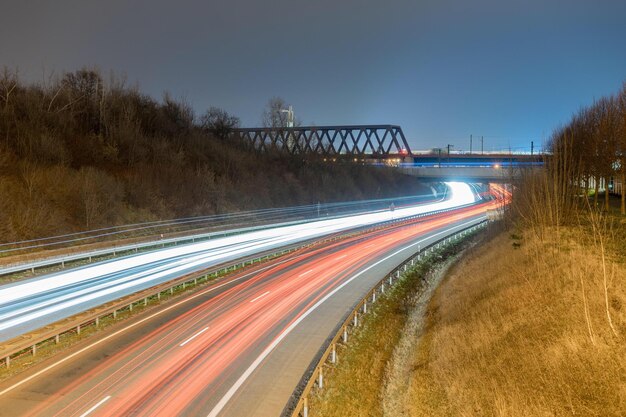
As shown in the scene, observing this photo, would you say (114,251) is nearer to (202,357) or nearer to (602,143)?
(202,357)

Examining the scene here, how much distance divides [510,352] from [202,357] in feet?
31.9

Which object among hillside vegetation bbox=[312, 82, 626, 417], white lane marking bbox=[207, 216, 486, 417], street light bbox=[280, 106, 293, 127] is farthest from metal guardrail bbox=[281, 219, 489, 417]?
street light bbox=[280, 106, 293, 127]

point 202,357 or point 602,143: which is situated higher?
point 602,143

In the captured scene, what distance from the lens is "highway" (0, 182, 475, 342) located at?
18.7 m

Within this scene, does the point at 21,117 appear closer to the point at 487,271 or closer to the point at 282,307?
the point at 282,307

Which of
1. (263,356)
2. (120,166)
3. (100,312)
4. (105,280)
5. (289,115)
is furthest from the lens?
(289,115)

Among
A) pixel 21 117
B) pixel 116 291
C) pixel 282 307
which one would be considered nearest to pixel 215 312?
pixel 282 307

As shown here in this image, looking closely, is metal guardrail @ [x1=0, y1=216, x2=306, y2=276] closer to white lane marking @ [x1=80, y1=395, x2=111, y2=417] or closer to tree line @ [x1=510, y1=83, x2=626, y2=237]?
white lane marking @ [x1=80, y1=395, x2=111, y2=417]

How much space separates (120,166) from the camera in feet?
170

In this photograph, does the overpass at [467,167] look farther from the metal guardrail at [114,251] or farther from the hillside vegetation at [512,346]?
the hillside vegetation at [512,346]

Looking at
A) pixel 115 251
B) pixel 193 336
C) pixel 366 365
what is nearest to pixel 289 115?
pixel 115 251

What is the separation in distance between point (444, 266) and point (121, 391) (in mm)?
29077

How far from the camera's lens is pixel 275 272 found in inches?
1123

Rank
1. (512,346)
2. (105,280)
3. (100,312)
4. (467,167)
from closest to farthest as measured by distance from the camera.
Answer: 1. (512,346)
2. (100,312)
3. (105,280)
4. (467,167)
